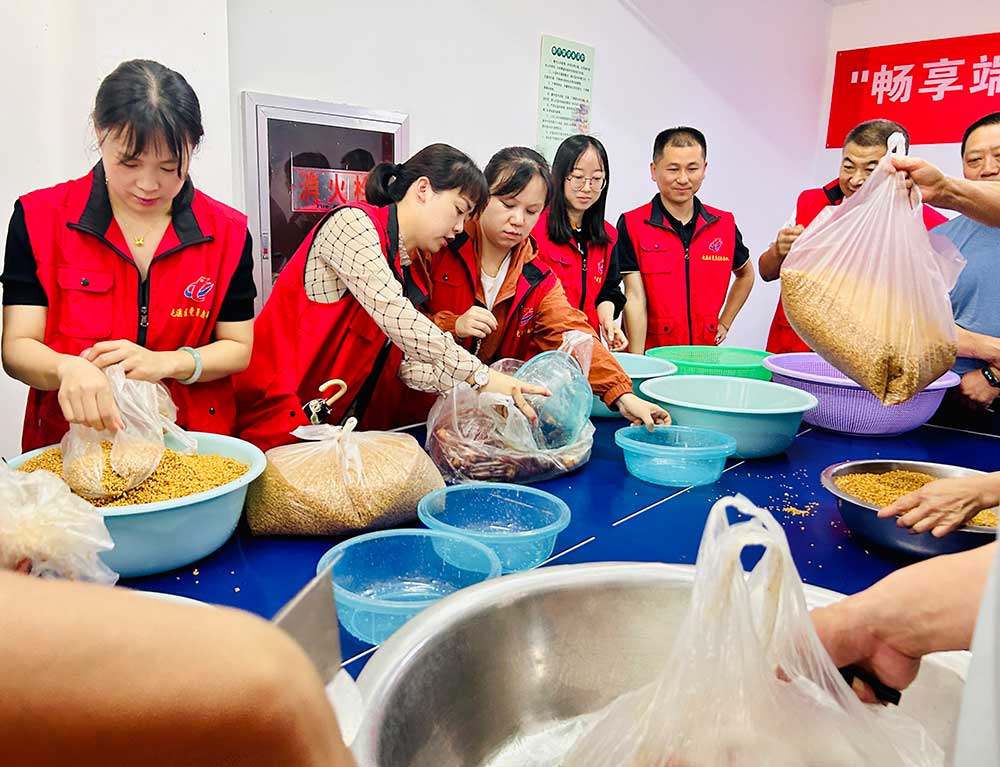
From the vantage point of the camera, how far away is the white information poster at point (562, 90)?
3.68 m

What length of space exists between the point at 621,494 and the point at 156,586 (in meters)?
0.84

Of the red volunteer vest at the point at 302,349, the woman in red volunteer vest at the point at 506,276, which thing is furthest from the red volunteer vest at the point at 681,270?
the red volunteer vest at the point at 302,349

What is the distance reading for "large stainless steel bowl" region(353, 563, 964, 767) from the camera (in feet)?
2.27

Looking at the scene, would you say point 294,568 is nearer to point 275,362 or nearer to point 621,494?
point 621,494

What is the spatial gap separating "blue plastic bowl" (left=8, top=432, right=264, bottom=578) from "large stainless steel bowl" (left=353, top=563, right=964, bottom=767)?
424 millimetres

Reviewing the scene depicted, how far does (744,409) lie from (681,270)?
1.74 metres

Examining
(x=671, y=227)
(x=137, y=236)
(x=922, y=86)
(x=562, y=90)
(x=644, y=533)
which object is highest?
(x=922, y=86)

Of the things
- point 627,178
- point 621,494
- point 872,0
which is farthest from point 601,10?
point 621,494

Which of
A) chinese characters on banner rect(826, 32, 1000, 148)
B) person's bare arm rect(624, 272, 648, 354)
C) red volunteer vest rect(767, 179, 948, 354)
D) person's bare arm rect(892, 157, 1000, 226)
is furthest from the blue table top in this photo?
chinese characters on banner rect(826, 32, 1000, 148)

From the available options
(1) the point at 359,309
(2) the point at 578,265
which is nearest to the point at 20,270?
(1) the point at 359,309

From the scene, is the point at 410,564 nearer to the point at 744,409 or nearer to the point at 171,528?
the point at 171,528

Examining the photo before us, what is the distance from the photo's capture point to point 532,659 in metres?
0.80

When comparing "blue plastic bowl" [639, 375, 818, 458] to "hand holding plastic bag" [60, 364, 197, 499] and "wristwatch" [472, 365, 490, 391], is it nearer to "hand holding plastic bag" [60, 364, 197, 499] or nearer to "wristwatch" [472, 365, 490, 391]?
"wristwatch" [472, 365, 490, 391]

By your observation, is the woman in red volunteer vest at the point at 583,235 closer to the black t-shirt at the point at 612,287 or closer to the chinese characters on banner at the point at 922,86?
the black t-shirt at the point at 612,287
